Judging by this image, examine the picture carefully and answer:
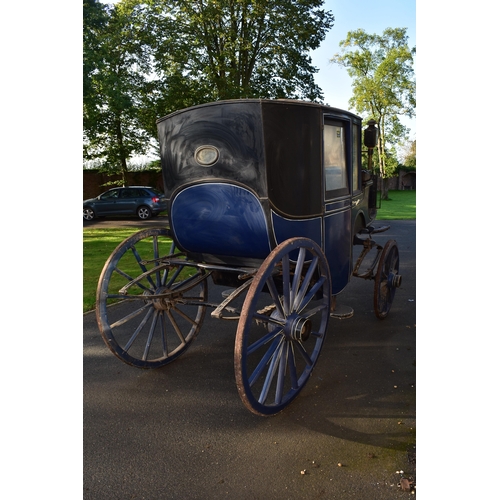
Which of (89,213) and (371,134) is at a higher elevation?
(371,134)

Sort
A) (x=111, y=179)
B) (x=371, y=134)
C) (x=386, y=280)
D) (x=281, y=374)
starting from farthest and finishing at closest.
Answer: (x=111, y=179)
(x=386, y=280)
(x=371, y=134)
(x=281, y=374)

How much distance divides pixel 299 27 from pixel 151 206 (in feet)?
25.6

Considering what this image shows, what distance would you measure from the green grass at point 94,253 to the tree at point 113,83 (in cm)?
331

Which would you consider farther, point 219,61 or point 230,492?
point 219,61

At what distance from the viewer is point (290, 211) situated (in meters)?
3.46

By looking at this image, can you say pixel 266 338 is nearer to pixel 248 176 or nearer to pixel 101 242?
pixel 248 176

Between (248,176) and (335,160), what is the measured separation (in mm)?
1092

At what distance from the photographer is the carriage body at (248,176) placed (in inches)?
129

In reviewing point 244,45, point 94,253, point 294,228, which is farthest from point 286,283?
point 244,45

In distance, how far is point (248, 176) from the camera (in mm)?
3314
